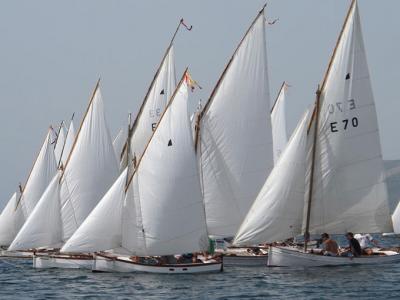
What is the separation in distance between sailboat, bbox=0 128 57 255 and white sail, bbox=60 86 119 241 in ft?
47.7

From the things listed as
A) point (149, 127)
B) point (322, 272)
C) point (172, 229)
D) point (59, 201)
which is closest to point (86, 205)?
point (59, 201)

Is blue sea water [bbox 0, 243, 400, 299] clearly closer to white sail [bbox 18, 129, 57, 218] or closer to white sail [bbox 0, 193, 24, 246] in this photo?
white sail [bbox 0, 193, 24, 246]

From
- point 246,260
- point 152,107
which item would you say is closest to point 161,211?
point 246,260

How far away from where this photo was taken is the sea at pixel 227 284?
→ 51.2 metres

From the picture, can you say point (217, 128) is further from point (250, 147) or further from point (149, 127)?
point (149, 127)

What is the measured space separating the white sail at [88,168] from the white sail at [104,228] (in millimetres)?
9555

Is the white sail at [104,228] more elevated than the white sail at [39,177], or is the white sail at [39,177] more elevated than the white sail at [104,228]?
the white sail at [39,177]

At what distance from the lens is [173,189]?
58.2 meters

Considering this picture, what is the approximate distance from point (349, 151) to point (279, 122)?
2553 centimetres

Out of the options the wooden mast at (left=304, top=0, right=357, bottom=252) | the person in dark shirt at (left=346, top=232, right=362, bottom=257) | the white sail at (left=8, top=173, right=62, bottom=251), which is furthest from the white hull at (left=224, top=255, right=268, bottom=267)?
the white sail at (left=8, top=173, right=62, bottom=251)

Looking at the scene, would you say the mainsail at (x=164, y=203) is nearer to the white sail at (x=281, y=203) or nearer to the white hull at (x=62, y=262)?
the white sail at (x=281, y=203)

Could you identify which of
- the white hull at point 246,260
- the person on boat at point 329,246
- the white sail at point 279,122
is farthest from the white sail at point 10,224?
the person on boat at point 329,246

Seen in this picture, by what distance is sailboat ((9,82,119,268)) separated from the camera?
6662cm

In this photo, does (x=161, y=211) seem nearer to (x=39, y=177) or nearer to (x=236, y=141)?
(x=236, y=141)
